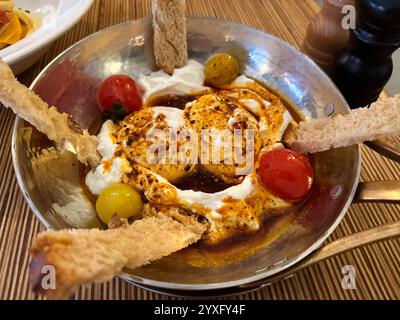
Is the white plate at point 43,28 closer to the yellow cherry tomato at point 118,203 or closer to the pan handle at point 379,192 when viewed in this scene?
the yellow cherry tomato at point 118,203

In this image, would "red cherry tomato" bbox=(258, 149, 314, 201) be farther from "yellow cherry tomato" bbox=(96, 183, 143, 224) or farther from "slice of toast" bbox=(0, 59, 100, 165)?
"slice of toast" bbox=(0, 59, 100, 165)

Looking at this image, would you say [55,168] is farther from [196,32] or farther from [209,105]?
[196,32]

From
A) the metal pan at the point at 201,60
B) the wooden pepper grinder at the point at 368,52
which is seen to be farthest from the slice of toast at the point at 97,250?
the wooden pepper grinder at the point at 368,52

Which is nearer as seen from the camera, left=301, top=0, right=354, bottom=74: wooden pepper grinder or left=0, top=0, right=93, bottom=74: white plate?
left=0, top=0, right=93, bottom=74: white plate

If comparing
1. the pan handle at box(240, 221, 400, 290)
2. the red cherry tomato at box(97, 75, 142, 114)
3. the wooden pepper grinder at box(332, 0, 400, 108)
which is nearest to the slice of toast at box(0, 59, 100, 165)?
the red cherry tomato at box(97, 75, 142, 114)

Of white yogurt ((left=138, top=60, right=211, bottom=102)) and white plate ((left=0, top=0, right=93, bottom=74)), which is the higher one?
white plate ((left=0, top=0, right=93, bottom=74))

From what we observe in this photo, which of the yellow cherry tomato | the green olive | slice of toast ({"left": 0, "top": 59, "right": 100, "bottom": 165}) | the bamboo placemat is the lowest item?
the bamboo placemat

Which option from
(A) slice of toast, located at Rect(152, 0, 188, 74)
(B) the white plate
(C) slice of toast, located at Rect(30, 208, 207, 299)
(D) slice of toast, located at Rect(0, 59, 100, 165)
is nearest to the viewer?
(C) slice of toast, located at Rect(30, 208, 207, 299)
